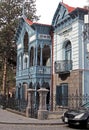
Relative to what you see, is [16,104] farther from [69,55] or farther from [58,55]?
[69,55]

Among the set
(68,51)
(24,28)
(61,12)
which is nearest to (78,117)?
(68,51)

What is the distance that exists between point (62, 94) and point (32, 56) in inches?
272

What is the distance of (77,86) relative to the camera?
78.7ft

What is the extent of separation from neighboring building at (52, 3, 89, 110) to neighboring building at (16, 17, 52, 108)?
908 mm

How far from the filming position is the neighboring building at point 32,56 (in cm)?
2806

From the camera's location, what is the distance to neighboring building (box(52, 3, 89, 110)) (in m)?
24.0

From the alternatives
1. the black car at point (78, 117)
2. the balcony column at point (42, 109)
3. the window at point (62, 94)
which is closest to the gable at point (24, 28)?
the window at point (62, 94)

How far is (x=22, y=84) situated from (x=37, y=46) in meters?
5.72

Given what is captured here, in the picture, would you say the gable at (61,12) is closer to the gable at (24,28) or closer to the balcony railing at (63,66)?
the gable at (24,28)

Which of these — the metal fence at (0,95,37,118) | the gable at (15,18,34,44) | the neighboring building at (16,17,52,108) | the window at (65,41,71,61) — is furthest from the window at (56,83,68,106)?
the gable at (15,18,34,44)

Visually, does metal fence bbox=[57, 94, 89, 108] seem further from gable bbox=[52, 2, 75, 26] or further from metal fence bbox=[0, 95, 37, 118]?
gable bbox=[52, 2, 75, 26]

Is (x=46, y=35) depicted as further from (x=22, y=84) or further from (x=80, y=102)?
(x=80, y=102)

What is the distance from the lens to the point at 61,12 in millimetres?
27219

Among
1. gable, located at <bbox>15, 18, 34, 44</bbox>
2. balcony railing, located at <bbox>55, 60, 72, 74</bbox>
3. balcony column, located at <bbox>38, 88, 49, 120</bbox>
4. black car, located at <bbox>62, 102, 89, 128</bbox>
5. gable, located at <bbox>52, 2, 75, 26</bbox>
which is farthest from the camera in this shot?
gable, located at <bbox>15, 18, 34, 44</bbox>
